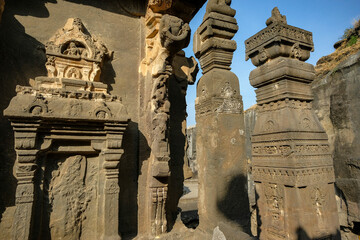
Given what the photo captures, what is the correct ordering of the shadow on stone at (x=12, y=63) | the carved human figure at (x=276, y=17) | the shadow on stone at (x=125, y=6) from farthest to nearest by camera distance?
the carved human figure at (x=276, y=17) < the shadow on stone at (x=125, y=6) < the shadow on stone at (x=12, y=63)

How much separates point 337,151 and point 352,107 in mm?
1554

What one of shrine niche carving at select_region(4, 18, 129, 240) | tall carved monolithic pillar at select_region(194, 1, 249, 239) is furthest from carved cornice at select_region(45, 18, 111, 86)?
tall carved monolithic pillar at select_region(194, 1, 249, 239)

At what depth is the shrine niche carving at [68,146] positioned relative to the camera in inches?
94.1

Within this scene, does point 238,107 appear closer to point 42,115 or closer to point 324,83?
point 42,115

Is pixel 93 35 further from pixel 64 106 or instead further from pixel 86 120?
pixel 86 120

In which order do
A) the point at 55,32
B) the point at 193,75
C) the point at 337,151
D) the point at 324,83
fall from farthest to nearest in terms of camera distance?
the point at 324,83, the point at 337,151, the point at 193,75, the point at 55,32

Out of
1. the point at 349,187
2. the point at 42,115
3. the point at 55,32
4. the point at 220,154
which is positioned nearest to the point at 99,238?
the point at 42,115

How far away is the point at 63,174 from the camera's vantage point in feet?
8.97

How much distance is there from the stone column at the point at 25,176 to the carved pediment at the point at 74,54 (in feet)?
2.83

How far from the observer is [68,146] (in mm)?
2771

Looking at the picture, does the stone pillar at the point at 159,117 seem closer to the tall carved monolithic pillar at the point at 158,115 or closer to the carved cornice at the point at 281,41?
the tall carved monolithic pillar at the point at 158,115

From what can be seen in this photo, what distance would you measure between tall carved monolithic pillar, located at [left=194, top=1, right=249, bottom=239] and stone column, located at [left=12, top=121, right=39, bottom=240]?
6.60 feet

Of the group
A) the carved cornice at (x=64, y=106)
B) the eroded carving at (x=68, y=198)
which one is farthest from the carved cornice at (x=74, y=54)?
the eroded carving at (x=68, y=198)

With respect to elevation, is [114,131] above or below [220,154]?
above
